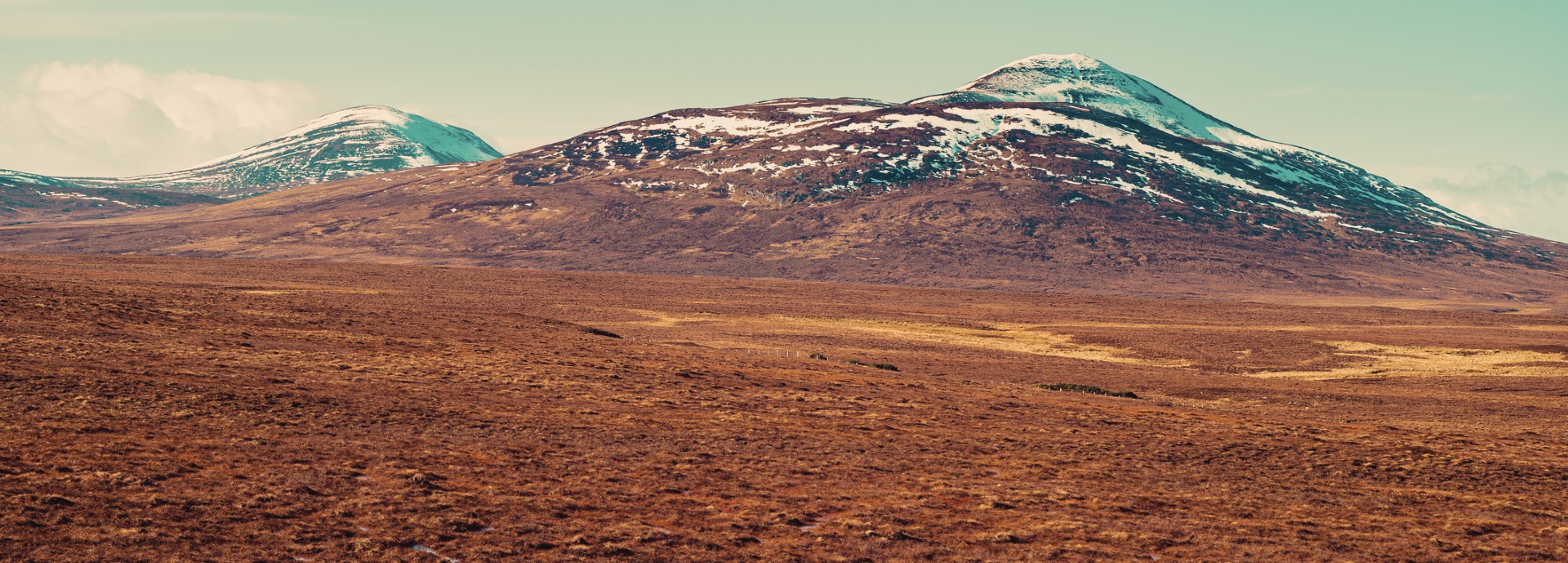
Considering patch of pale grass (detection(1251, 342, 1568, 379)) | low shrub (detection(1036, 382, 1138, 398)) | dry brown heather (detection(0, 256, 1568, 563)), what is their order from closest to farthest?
dry brown heather (detection(0, 256, 1568, 563)), low shrub (detection(1036, 382, 1138, 398)), patch of pale grass (detection(1251, 342, 1568, 379))

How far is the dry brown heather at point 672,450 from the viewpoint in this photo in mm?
23984

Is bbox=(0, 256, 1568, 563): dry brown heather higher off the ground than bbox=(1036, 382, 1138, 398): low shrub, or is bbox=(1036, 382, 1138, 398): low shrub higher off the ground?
bbox=(0, 256, 1568, 563): dry brown heather

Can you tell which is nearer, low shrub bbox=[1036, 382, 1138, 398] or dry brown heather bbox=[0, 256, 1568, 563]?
dry brown heather bbox=[0, 256, 1568, 563]

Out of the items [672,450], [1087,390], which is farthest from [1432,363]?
[672,450]

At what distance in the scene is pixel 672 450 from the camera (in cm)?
3369

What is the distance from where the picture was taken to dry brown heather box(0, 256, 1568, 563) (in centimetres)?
2398

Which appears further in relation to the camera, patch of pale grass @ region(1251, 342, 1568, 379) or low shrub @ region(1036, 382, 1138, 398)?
patch of pale grass @ region(1251, 342, 1568, 379)

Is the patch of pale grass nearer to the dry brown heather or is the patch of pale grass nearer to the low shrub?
the dry brown heather

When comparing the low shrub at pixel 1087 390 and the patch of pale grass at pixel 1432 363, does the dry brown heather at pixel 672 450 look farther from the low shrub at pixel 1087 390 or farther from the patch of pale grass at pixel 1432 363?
the low shrub at pixel 1087 390

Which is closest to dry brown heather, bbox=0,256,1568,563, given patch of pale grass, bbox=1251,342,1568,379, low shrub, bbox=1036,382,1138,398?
patch of pale grass, bbox=1251,342,1568,379

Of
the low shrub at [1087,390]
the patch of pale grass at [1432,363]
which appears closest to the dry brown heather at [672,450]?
the patch of pale grass at [1432,363]

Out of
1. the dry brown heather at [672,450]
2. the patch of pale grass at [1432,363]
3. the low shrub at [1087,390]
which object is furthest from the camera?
the patch of pale grass at [1432,363]

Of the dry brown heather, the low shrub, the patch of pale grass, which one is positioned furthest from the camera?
the patch of pale grass

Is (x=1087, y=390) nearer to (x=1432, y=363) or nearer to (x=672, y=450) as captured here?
(x=672, y=450)
